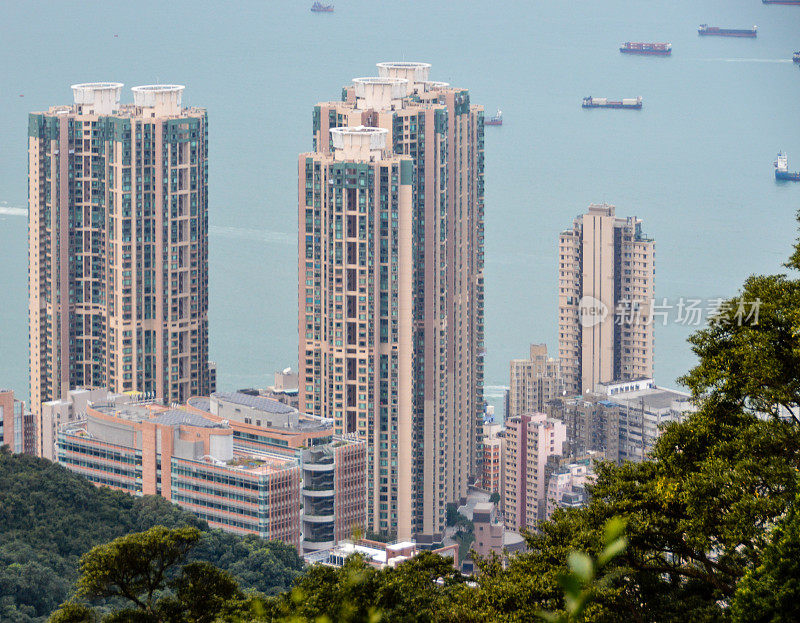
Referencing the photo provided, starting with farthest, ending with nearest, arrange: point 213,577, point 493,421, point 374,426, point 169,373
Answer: point 493,421, point 169,373, point 374,426, point 213,577

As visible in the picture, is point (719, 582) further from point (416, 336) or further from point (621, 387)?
point (621, 387)

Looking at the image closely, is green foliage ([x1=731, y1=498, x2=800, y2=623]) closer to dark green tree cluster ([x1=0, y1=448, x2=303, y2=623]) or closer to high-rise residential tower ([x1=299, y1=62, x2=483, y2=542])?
dark green tree cluster ([x1=0, y1=448, x2=303, y2=623])

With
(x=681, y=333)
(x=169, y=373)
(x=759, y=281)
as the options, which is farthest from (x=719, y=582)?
(x=681, y=333)

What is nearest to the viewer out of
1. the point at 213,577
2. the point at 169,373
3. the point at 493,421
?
→ the point at 213,577

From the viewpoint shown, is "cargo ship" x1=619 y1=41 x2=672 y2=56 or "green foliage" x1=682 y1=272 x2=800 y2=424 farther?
"cargo ship" x1=619 y1=41 x2=672 y2=56

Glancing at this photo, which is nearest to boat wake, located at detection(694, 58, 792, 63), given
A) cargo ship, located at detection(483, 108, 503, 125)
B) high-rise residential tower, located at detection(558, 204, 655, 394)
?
cargo ship, located at detection(483, 108, 503, 125)

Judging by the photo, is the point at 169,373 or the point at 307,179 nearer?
the point at 307,179
